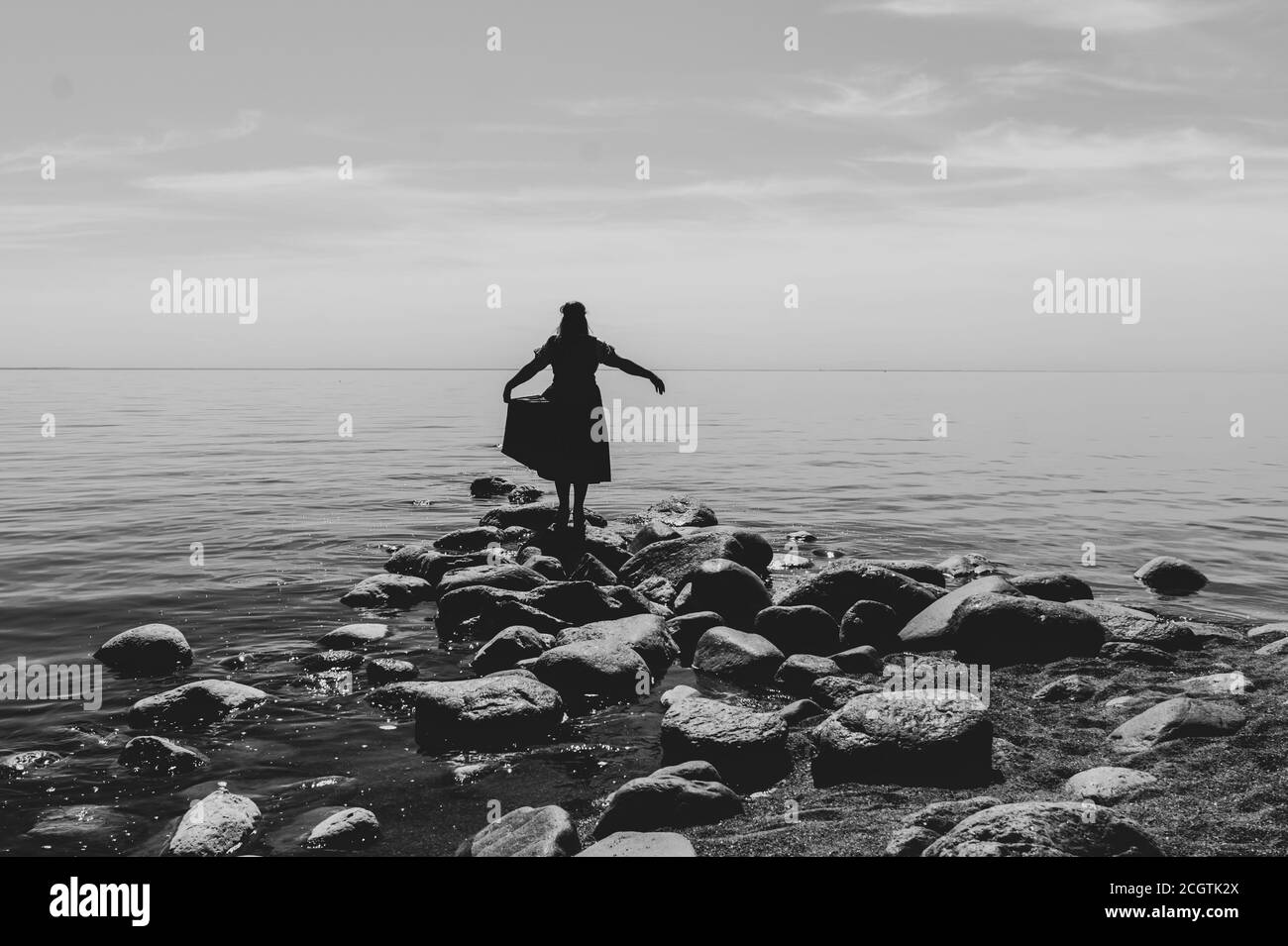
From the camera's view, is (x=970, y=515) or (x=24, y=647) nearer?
(x=24, y=647)

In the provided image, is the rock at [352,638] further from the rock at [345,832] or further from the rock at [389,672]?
the rock at [345,832]

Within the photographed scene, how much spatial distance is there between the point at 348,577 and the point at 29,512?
8.87 m

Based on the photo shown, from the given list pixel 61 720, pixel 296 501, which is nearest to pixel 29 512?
pixel 296 501

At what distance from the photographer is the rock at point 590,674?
25.9 feet

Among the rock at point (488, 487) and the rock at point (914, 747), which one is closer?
the rock at point (914, 747)

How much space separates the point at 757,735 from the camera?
253 inches

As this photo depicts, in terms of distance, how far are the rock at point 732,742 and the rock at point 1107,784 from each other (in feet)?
5.95

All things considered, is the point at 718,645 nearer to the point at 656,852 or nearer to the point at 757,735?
the point at 757,735

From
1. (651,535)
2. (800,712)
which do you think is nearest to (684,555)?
(651,535)

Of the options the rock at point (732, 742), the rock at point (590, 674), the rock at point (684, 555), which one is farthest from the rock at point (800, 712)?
the rock at point (684, 555)

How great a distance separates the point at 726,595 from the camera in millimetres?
10539

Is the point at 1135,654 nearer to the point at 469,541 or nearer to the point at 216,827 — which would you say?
the point at 216,827

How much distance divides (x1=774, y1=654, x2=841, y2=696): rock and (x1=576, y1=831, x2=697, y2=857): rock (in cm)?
319

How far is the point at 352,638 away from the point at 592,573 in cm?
324
